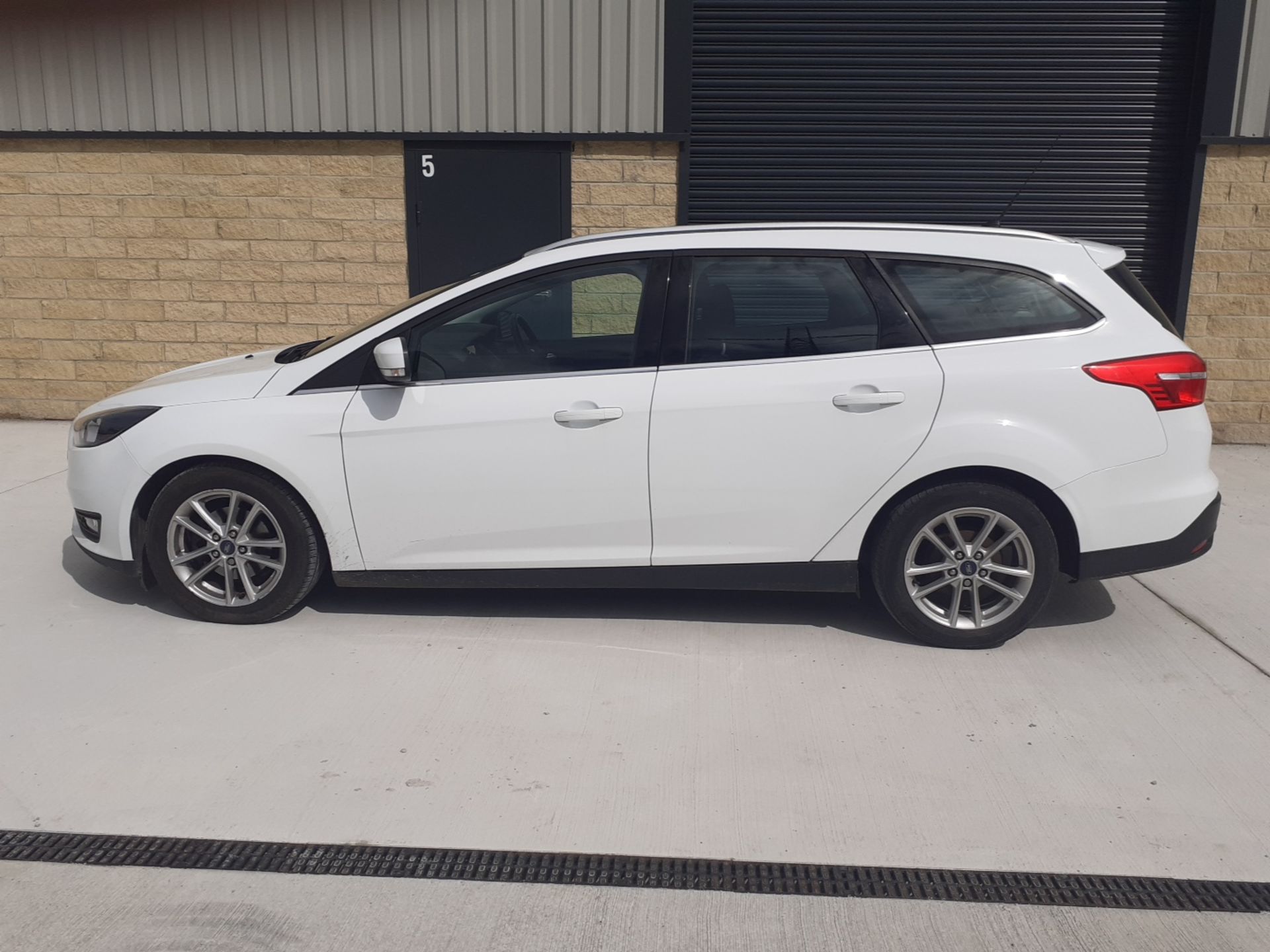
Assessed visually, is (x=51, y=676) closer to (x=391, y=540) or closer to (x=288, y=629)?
(x=288, y=629)

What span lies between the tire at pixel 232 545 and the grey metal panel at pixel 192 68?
201 inches

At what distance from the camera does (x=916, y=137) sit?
891 cm

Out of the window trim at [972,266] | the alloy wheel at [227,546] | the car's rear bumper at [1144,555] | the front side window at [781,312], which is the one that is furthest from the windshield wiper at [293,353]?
the car's rear bumper at [1144,555]

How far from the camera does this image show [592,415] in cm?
466

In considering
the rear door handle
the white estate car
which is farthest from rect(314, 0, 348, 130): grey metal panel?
the rear door handle

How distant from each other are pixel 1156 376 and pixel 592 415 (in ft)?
7.20

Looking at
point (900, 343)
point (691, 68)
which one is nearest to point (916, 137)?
point (691, 68)

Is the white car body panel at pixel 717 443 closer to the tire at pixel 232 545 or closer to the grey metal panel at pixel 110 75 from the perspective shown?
the tire at pixel 232 545

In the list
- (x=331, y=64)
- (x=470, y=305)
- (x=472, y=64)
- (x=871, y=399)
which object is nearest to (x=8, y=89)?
(x=331, y=64)

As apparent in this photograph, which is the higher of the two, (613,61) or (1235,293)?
(613,61)

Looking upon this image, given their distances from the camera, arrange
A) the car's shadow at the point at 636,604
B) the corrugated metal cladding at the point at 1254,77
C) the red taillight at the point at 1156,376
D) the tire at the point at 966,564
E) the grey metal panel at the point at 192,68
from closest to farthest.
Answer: the red taillight at the point at 1156,376 → the tire at the point at 966,564 → the car's shadow at the point at 636,604 → the corrugated metal cladding at the point at 1254,77 → the grey metal panel at the point at 192,68

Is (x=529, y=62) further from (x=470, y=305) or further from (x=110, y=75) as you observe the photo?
(x=470, y=305)

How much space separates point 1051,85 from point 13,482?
7.79m

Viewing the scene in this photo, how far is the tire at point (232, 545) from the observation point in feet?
16.0
